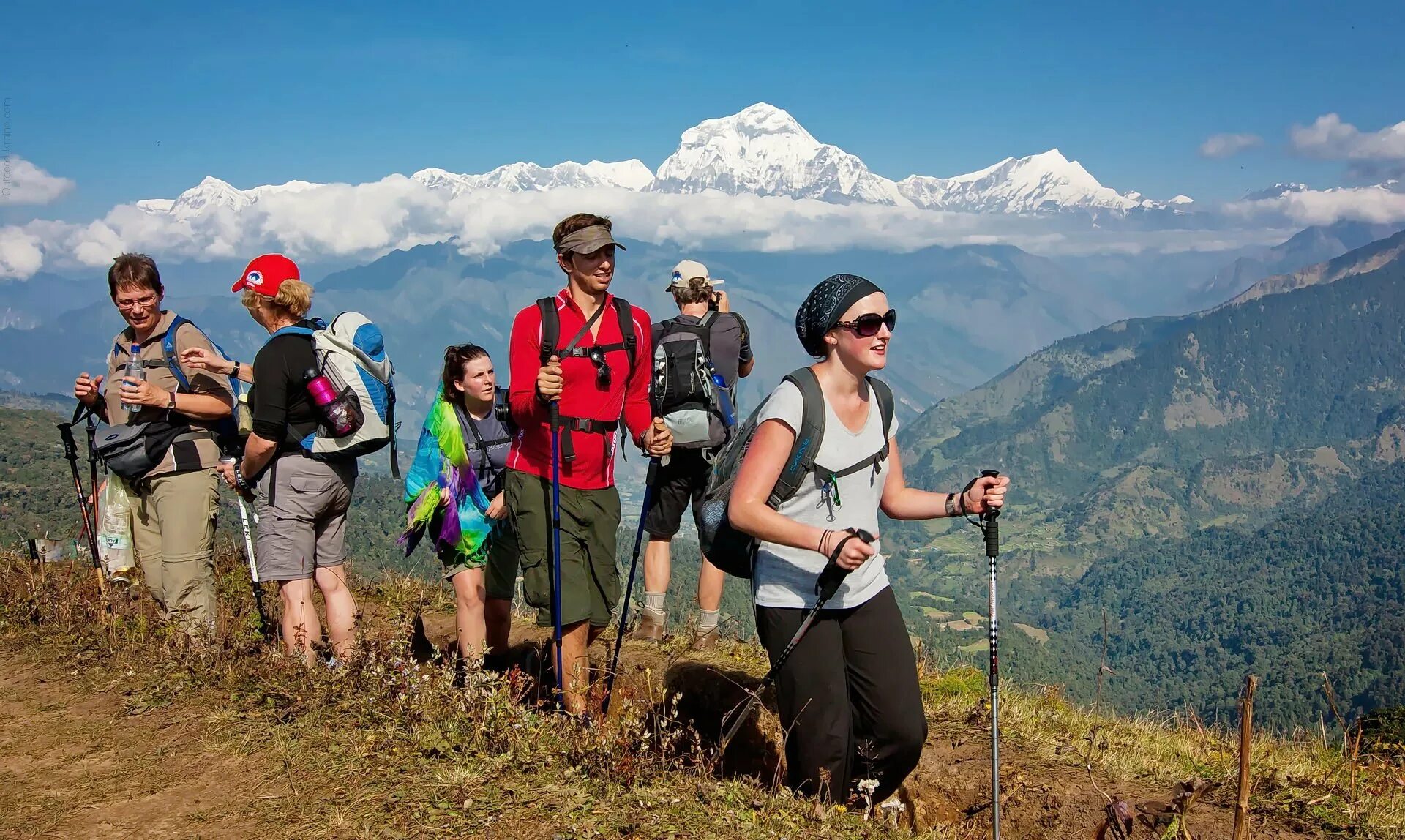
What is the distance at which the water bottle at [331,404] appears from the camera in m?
5.77

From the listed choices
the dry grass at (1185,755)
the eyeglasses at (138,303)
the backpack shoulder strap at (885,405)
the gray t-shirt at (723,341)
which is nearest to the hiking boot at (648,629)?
the gray t-shirt at (723,341)

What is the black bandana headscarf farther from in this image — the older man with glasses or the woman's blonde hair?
the older man with glasses

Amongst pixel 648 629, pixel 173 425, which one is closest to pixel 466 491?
pixel 173 425

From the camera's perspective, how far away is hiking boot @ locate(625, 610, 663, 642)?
26.3ft

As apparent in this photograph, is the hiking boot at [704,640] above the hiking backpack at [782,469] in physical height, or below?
below

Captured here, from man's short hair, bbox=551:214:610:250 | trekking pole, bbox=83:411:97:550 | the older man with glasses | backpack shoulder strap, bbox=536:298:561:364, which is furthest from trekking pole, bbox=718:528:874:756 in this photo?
trekking pole, bbox=83:411:97:550

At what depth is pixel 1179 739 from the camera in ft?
22.5

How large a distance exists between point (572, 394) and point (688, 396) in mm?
1634

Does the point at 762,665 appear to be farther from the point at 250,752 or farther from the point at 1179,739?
the point at 250,752

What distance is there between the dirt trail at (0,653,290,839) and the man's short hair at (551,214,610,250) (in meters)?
3.00

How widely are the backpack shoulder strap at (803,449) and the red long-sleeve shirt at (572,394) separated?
147cm

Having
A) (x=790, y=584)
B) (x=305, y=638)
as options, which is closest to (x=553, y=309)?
(x=790, y=584)

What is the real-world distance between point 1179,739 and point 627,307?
491 cm

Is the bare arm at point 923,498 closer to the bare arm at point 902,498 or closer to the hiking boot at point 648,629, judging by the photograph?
the bare arm at point 902,498
